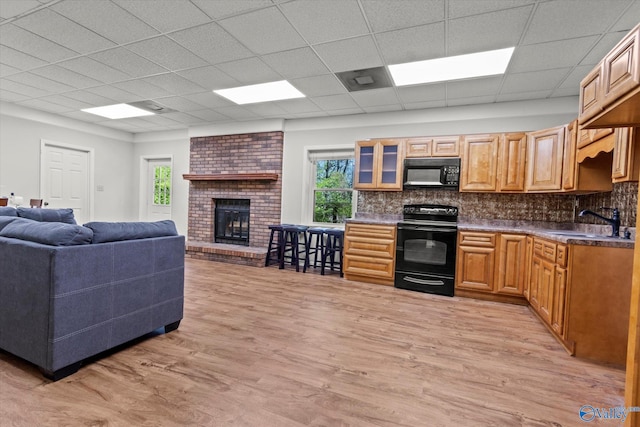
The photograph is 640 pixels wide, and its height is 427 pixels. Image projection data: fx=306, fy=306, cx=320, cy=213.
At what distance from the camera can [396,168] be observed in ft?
15.0

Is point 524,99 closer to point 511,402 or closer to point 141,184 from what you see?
point 511,402

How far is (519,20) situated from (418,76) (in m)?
1.23

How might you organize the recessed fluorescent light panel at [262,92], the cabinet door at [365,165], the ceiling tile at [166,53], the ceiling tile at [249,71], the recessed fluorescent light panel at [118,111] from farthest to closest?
the recessed fluorescent light panel at [118,111] < the cabinet door at [365,165] < the recessed fluorescent light panel at [262,92] < the ceiling tile at [249,71] < the ceiling tile at [166,53]

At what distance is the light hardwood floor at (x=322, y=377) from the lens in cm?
160

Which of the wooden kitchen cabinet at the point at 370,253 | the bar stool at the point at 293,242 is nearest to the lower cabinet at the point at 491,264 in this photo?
the wooden kitchen cabinet at the point at 370,253

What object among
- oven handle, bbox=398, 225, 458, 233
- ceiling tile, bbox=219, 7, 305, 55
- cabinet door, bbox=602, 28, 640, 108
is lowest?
oven handle, bbox=398, 225, 458, 233

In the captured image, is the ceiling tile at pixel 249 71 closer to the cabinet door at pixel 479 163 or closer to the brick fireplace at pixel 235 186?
the brick fireplace at pixel 235 186

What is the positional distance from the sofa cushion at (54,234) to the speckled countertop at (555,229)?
3.31m

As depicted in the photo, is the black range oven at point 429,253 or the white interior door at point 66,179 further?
the white interior door at point 66,179

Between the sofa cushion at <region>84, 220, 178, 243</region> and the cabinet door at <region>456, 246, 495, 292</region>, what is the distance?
11.2ft

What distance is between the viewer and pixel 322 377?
6.46 ft

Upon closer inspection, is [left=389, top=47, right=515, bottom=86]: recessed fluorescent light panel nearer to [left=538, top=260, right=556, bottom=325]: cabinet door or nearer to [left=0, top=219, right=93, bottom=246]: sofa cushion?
[left=538, top=260, right=556, bottom=325]: cabinet door

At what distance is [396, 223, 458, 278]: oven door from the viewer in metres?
4.03

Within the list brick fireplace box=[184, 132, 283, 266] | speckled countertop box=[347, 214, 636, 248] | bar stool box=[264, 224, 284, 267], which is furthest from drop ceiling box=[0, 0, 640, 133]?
bar stool box=[264, 224, 284, 267]
